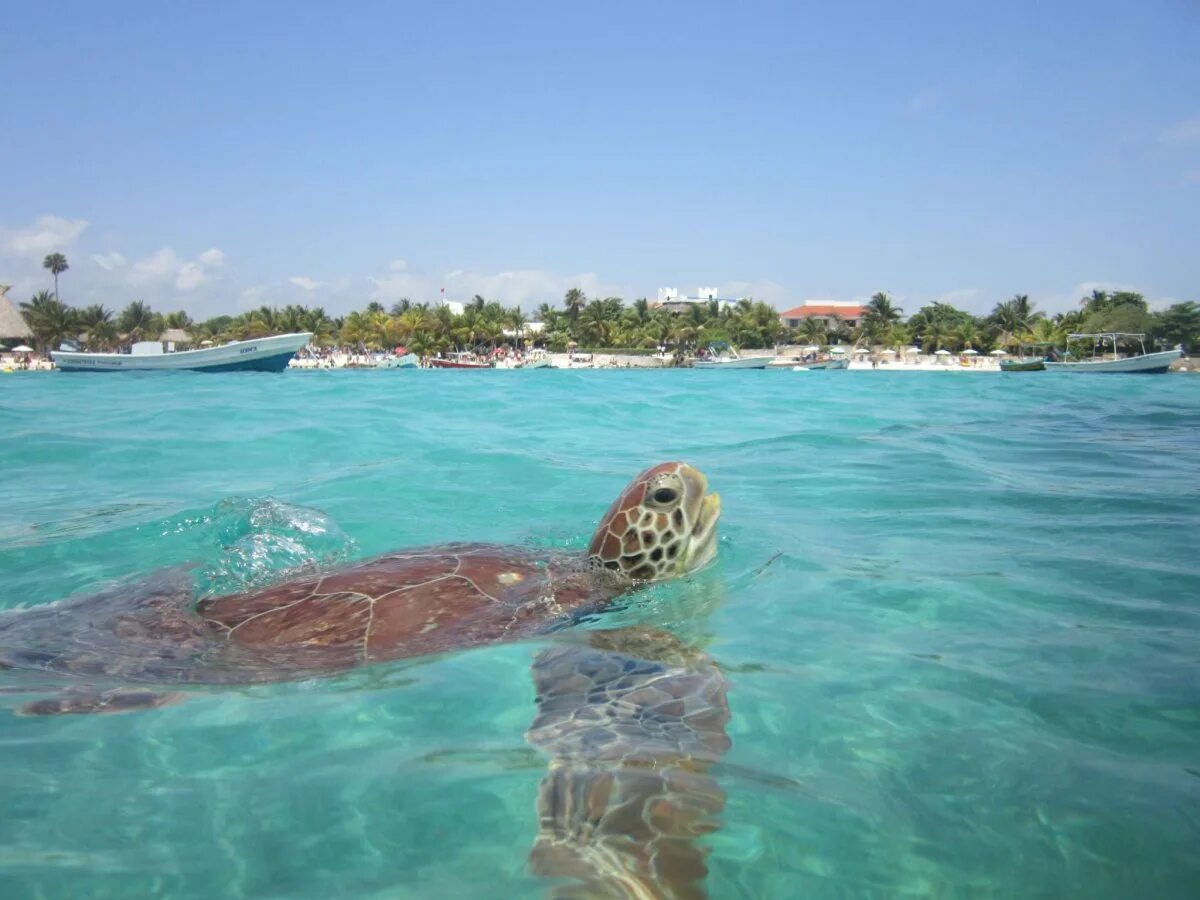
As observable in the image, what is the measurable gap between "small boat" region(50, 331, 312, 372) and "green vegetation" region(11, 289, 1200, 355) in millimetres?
41180

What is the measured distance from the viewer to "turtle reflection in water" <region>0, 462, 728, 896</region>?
7.33 feet

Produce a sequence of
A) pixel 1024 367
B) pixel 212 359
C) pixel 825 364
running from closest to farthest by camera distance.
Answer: pixel 212 359 < pixel 1024 367 < pixel 825 364

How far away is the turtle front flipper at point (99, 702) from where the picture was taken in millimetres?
2938

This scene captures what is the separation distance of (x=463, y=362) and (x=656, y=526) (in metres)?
72.4

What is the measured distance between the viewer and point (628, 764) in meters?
2.52

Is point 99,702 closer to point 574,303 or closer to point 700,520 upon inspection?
point 700,520

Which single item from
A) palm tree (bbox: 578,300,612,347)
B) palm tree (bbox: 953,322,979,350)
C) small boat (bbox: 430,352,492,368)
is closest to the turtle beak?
small boat (bbox: 430,352,492,368)

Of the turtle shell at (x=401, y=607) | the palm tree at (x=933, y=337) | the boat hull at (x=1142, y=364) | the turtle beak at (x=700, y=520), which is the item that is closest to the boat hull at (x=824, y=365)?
the palm tree at (x=933, y=337)

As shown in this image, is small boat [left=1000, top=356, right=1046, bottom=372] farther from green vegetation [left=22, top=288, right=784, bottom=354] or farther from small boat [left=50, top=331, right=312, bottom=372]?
small boat [left=50, top=331, right=312, bottom=372]

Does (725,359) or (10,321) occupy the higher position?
(10,321)

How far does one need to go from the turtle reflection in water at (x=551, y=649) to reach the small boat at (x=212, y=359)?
39883 mm

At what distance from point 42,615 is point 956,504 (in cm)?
691

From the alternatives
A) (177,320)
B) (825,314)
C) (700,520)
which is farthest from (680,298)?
(700,520)

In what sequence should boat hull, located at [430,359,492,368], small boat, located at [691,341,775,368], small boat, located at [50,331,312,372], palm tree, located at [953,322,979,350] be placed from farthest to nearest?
palm tree, located at [953,322,979,350] → boat hull, located at [430,359,492,368] → small boat, located at [691,341,775,368] → small boat, located at [50,331,312,372]
